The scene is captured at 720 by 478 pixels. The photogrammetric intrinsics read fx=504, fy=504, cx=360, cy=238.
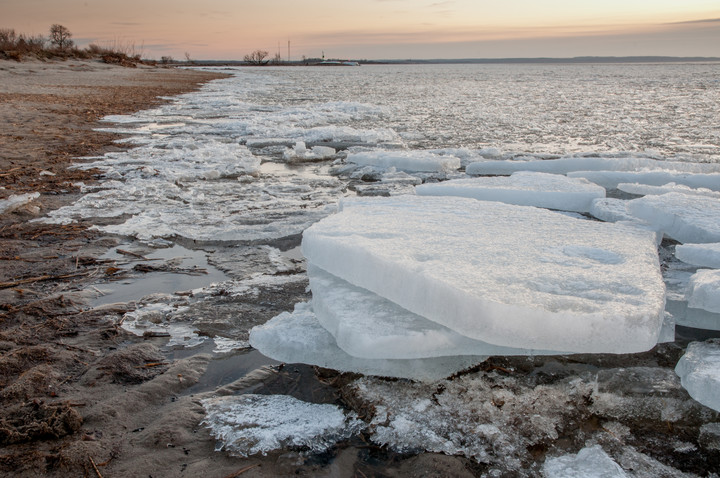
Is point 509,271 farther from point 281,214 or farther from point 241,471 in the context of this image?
point 281,214

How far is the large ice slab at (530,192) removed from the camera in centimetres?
398

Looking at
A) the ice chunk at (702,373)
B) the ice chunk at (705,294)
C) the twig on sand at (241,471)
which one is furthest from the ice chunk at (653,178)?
the twig on sand at (241,471)

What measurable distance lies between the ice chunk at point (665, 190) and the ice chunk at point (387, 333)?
2.83 m

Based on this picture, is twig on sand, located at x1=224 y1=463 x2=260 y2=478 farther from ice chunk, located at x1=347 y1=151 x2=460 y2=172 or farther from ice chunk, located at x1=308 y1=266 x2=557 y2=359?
ice chunk, located at x1=347 y1=151 x2=460 y2=172

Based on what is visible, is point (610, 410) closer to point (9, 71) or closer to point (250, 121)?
point (250, 121)

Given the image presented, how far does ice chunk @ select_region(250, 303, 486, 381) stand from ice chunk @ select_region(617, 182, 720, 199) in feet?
9.39

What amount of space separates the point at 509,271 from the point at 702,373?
72 centimetres

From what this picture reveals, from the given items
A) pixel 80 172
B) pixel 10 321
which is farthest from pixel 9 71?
pixel 10 321

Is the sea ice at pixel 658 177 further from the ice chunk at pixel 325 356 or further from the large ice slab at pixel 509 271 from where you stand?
the ice chunk at pixel 325 356

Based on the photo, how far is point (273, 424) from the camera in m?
1.64

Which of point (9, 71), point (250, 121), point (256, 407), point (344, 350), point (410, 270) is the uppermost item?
point (9, 71)

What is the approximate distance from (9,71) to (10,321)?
73.0 ft

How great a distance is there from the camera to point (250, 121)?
Result: 415 inches

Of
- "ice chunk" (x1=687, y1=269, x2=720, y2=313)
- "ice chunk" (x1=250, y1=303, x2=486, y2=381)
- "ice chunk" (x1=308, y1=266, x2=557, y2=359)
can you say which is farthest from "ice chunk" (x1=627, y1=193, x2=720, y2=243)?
"ice chunk" (x1=250, y1=303, x2=486, y2=381)
